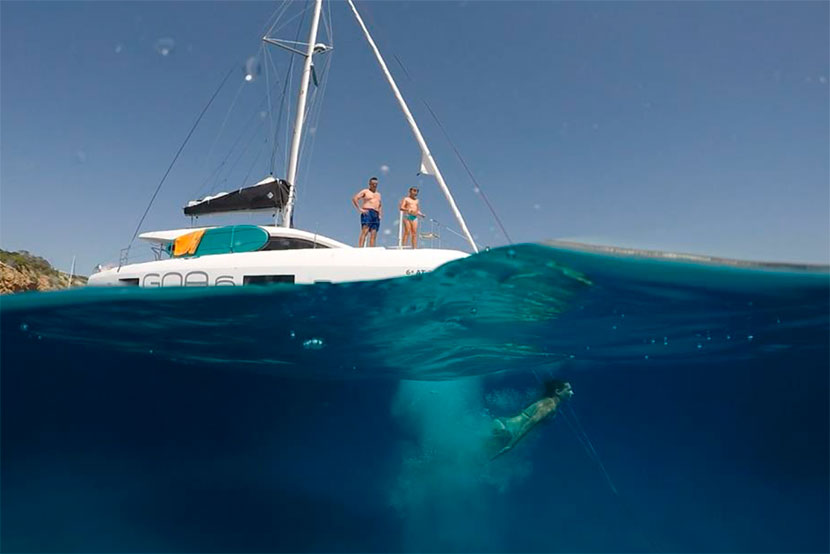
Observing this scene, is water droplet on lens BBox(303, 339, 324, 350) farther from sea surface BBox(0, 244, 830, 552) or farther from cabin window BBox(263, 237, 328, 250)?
cabin window BBox(263, 237, 328, 250)

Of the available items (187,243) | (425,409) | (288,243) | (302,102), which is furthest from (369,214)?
(425,409)

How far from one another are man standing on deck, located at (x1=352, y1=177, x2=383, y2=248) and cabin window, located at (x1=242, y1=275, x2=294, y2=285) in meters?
2.49

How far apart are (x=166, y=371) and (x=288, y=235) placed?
34.4 feet

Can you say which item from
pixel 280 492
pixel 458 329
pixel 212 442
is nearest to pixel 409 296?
pixel 458 329

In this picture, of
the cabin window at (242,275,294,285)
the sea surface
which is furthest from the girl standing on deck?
the cabin window at (242,275,294,285)

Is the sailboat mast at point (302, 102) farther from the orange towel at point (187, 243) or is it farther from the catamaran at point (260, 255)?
the orange towel at point (187, 243)

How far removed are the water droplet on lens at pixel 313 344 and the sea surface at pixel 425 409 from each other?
0.49 feet

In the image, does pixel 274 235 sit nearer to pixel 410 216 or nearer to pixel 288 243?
pixel 288 243

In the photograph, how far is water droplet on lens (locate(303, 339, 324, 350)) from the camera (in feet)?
34.9

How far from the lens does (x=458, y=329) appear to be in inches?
369

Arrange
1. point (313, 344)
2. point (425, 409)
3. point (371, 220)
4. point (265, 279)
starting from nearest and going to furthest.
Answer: point (265, 279) < point (371, 220) < point (313, 344) < point (425, 409)

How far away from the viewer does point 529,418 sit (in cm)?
1144

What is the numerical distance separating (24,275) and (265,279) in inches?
239

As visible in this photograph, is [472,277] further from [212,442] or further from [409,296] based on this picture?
[212,442]
